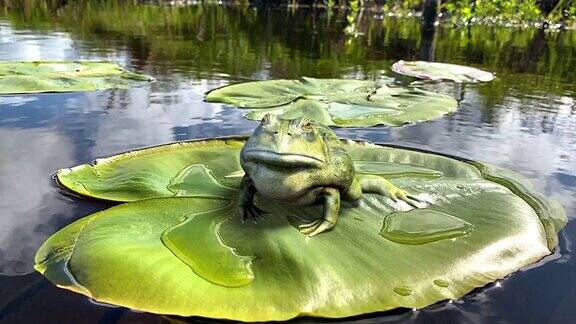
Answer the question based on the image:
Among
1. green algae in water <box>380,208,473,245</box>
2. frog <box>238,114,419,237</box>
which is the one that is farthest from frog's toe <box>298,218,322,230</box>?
green algae in water <box>380,208,473,245</box>

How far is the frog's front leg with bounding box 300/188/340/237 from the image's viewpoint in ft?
7.58

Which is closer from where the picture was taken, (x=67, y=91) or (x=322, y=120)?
(x=322, y=120)

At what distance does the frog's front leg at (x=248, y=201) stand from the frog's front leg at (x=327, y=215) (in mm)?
244

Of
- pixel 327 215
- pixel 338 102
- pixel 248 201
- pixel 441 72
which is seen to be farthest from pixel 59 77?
pixel 441 72

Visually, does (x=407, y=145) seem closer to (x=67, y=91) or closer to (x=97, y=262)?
(x=97, y=262)

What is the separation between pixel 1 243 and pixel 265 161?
1370mm

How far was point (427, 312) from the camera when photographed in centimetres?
204

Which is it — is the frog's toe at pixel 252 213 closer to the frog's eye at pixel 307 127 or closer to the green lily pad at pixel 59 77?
the frog's eye at pixel 307 127

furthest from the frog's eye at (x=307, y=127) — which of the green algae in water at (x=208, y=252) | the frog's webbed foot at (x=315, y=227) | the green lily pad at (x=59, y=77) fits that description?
the green lily pad at (x=59, y=77)

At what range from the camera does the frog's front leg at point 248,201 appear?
2.44 metres

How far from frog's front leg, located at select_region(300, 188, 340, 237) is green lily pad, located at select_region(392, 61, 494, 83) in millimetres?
5073

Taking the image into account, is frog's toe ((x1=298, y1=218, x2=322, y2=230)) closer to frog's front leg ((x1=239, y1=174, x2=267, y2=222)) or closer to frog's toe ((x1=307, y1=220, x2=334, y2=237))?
frog's toe ((x1=307, y1=220, x2=334, y2=237))

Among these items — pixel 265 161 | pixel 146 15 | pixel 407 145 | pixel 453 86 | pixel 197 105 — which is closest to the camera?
pixel 265 161

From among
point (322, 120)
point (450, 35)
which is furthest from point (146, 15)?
point (322, 120)
